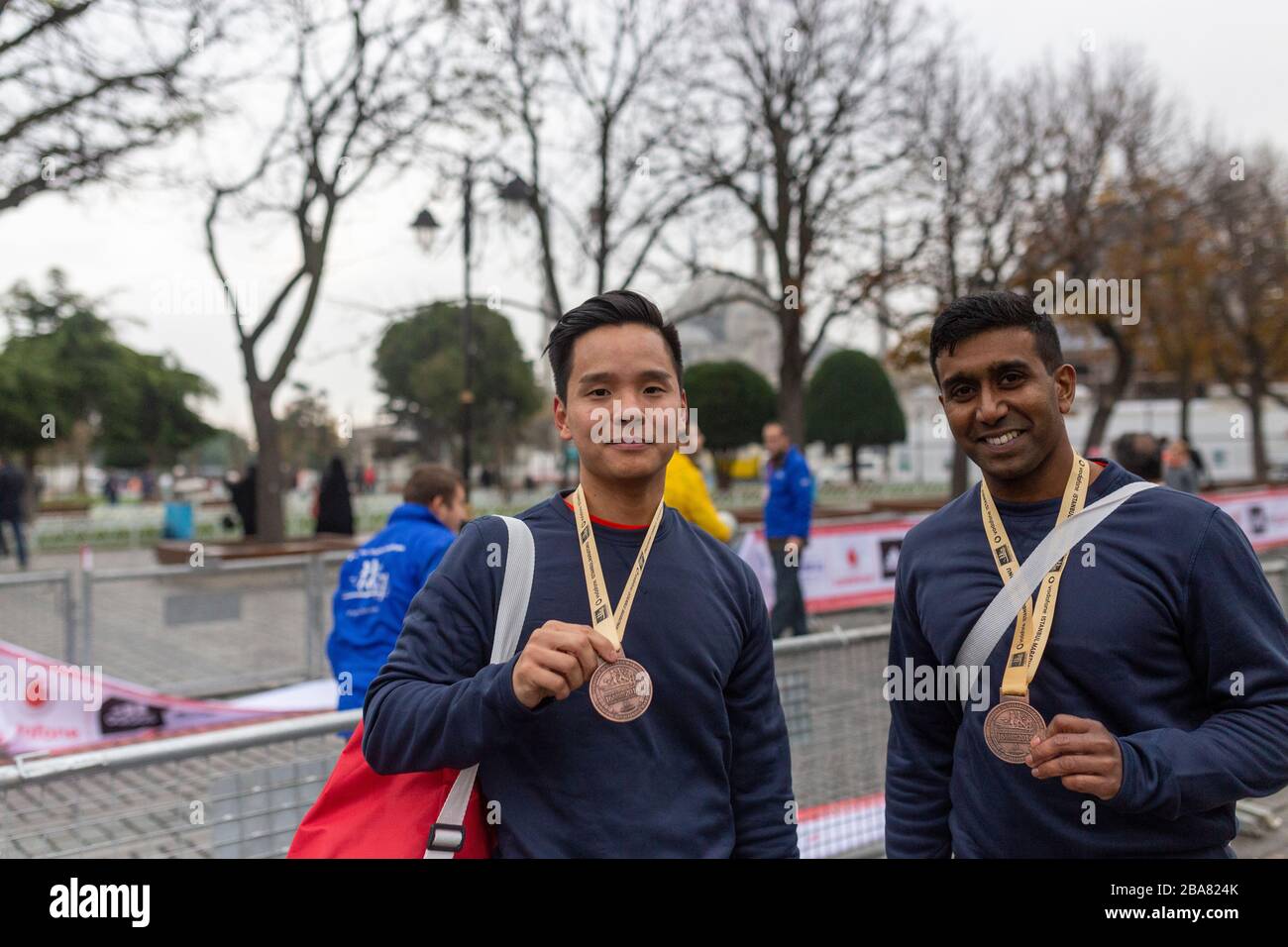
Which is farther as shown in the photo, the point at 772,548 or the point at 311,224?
the point at 311,224

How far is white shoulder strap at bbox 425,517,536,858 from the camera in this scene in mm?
1749

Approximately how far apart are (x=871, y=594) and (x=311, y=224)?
40.2ft

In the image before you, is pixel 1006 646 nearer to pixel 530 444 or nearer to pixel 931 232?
pixel 931 232

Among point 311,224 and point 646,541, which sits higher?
point 311,224

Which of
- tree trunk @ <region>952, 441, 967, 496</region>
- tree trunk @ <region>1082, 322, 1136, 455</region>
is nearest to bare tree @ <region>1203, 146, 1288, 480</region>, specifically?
tree trunk @ <region>1082, 322, 1136, 455</region>

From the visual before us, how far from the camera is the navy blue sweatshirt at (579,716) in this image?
1758mm

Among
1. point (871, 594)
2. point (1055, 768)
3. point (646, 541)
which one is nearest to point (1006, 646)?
point (1055, 768)

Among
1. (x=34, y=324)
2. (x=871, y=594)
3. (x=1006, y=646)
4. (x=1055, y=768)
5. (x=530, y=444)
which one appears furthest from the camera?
(x=530, y=444)

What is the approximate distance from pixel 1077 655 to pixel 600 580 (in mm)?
827

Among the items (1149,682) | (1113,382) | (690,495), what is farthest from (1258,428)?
(1149,682)

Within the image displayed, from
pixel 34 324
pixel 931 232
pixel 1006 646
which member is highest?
pixel 34 324

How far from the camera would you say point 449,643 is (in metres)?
1.84

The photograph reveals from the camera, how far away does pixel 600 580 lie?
1.85 metres

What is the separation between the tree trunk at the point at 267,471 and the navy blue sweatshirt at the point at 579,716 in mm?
19088
